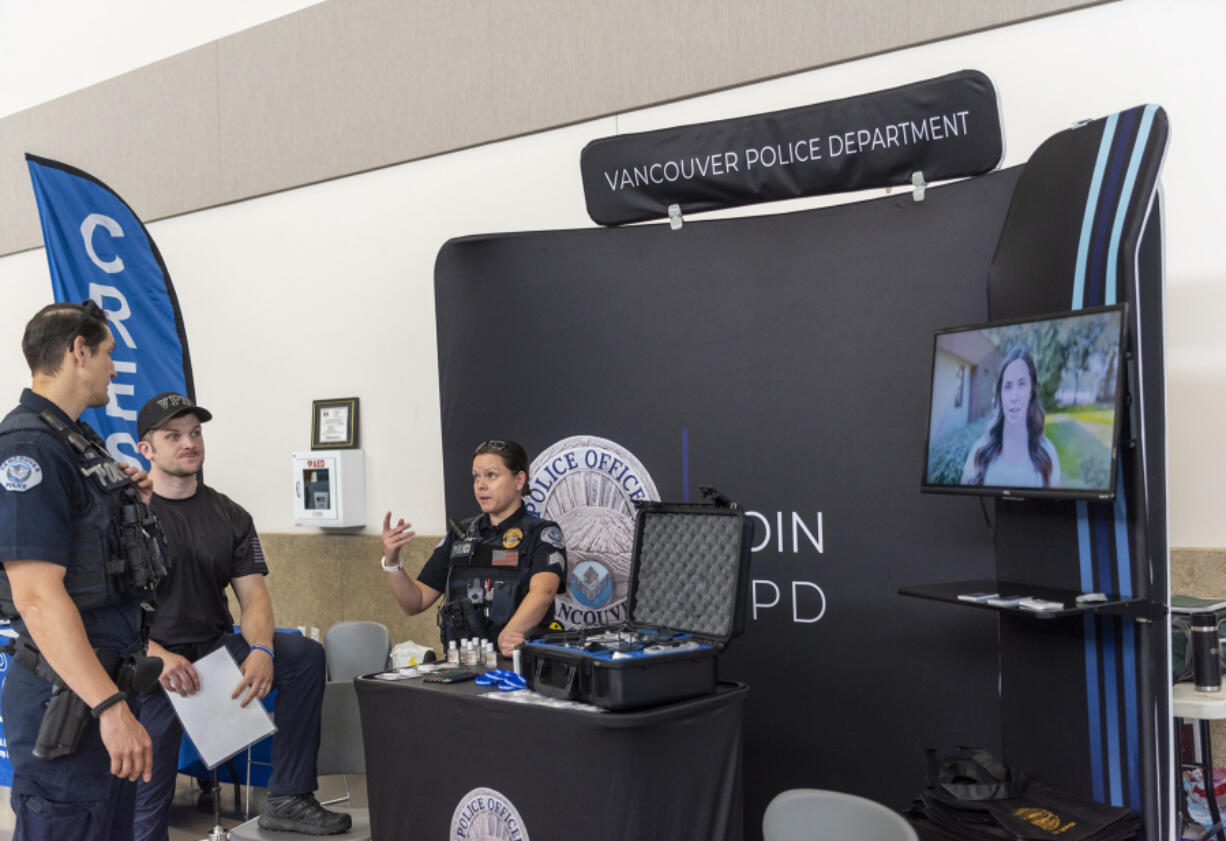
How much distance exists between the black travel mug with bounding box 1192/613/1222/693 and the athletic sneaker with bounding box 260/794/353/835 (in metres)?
2.57

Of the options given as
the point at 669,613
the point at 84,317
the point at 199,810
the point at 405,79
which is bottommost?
the point at 199,810

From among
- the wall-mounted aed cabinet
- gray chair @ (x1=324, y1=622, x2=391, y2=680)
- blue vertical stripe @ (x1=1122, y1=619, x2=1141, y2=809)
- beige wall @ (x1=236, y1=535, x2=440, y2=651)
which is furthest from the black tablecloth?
the wall-mounted aed cabinet

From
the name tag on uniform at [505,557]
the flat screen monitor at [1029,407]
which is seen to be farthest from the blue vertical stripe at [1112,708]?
the name tag on uniform at [505,557]

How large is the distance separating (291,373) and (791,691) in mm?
3443

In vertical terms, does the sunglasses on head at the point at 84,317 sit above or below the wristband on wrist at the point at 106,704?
above

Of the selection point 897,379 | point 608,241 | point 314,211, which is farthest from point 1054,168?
point 314,211

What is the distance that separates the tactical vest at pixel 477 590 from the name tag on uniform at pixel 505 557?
10 millimetres

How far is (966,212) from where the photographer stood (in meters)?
2.79

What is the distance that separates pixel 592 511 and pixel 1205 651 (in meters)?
1.83

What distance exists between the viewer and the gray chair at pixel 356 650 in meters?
4.27

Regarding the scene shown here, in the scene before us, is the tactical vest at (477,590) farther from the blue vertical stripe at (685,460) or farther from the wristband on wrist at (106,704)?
the wristband on wrist at (106,704)

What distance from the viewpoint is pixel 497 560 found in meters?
3.21

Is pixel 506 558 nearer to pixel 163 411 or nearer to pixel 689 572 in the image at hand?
pixel 689 572

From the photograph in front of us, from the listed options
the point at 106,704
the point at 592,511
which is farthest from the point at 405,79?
the point at 106,704
